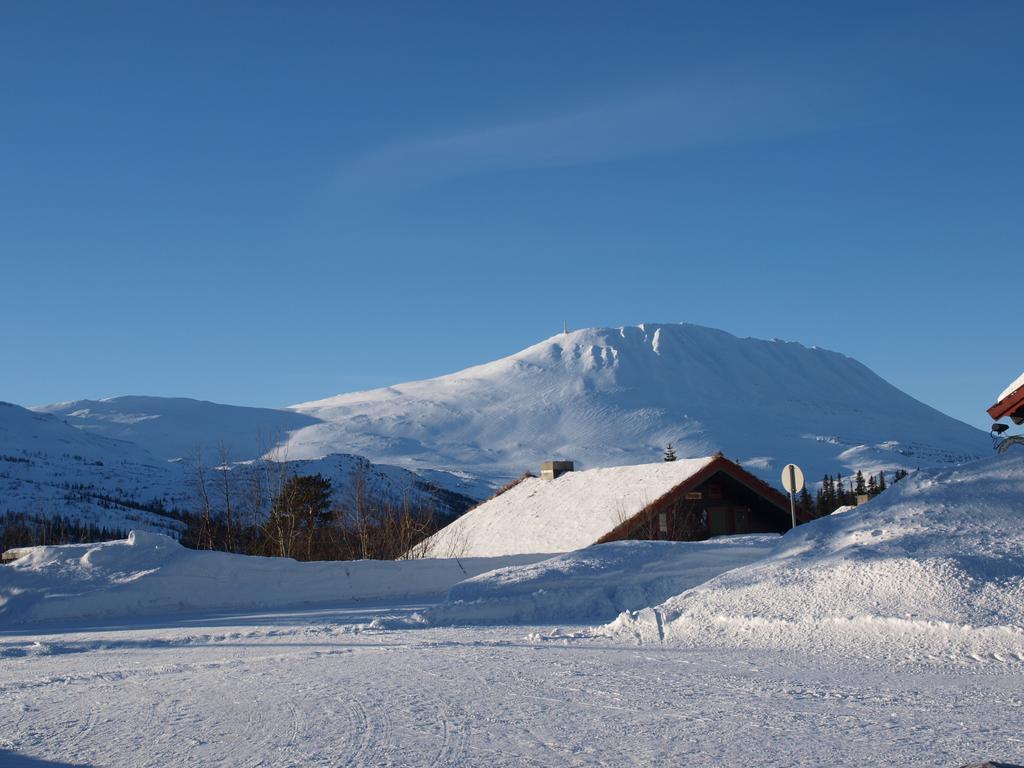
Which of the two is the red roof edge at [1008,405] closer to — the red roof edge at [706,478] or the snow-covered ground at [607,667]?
the snow-covered ground at [607,667]

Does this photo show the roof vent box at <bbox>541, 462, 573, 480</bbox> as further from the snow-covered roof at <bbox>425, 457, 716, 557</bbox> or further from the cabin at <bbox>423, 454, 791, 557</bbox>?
the snow-covered roof at <bbox>425, 457, 716, 557</bbox>

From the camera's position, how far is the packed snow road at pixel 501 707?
635 centimetres

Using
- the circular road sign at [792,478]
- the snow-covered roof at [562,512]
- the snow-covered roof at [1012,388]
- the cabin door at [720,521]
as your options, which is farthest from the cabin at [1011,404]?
the cabin door at [720,521]

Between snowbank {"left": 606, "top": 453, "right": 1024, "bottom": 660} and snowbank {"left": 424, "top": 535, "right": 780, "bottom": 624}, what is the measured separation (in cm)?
253

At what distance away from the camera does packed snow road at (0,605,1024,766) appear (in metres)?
6.35

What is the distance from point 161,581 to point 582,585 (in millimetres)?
7593

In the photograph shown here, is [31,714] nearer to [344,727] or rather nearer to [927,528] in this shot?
[344,727]

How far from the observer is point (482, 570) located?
23.1 metres

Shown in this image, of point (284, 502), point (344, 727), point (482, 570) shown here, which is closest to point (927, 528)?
point (344, 727)

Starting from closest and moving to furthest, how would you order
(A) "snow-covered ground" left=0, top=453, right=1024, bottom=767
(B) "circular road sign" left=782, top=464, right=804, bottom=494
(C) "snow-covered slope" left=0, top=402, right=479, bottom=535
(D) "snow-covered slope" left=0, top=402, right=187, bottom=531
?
1. (A) "snow-covered ground" left=0, top=453, right=1024, bottom=767
2. (B) "circular road sign" left=782, top=464, right=804, bottom=494
3. (C) "snow-covered slope" left=0, top=402, right=479, bottom=535
4. (D) "snow-covered slope" left=0, top=402, right=187, bottom=531

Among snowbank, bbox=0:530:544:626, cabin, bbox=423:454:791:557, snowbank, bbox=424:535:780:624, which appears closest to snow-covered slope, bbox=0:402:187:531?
cabin, bbox=423:454:791:557

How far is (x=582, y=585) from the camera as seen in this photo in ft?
52.1

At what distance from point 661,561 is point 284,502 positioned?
1738 cm

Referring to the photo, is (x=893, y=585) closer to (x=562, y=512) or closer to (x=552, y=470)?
(x=562, y=512)
